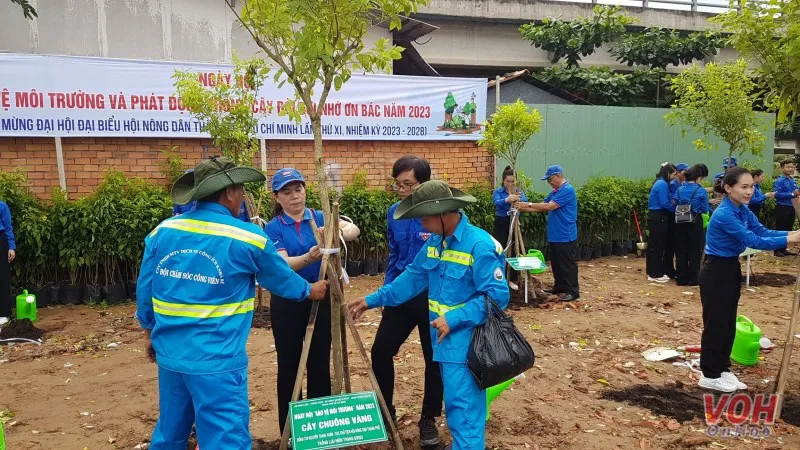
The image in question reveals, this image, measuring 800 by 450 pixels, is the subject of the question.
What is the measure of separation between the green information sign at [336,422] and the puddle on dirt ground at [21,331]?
4.95 meters

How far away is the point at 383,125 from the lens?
34.3ft

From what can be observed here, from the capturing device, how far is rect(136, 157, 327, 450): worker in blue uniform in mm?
2938

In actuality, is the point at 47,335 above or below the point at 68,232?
below

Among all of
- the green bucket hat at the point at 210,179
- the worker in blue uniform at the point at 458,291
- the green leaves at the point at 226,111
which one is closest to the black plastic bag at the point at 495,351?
the worker in blue uniform at the point at 458,291

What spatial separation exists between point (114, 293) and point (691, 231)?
348 inches

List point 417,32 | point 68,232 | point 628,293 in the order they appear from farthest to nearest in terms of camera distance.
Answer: point 417,32, point 628,293, point 68,232

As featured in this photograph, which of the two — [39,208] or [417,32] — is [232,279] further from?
[417,32]

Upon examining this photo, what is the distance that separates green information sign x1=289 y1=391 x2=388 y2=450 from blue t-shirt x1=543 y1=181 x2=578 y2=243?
571 centimetres

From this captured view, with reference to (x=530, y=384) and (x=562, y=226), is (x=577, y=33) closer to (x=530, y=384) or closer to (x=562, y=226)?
(x=562, y=226)

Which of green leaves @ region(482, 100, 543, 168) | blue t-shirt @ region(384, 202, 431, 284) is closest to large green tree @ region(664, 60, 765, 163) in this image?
green leaves @ region(482, 100, 543, 168)

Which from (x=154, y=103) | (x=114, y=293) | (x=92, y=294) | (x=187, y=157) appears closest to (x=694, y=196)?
(x=187, y=157)

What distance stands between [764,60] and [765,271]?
7.65 meters

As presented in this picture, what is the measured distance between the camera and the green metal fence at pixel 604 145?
12.3 meters

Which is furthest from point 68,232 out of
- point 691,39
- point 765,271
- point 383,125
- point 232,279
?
point 691,39
